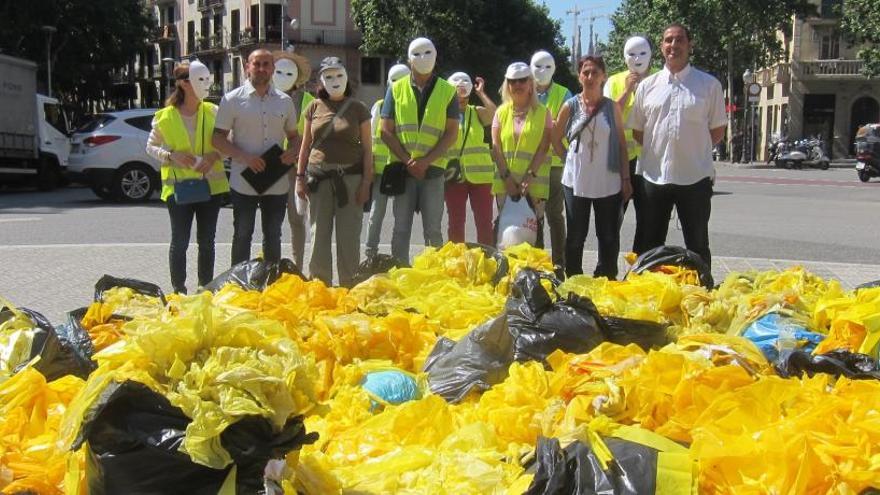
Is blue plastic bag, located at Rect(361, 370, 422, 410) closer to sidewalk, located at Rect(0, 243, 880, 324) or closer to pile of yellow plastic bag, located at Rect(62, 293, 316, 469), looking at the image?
pile of yellow plastic bag, located at Rect(62, 293, 316, 469)

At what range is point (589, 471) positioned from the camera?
104 inches

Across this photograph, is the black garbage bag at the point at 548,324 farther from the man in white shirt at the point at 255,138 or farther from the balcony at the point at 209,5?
the balcony at the point at 209,5

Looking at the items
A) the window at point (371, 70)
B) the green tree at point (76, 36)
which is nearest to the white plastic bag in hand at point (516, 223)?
the green tree at point (76, 36)

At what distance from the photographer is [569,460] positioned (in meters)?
2.69

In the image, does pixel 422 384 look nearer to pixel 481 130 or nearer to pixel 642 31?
pixel 481 130

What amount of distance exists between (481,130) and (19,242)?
535 cm

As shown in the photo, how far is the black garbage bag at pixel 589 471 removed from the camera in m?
2.60

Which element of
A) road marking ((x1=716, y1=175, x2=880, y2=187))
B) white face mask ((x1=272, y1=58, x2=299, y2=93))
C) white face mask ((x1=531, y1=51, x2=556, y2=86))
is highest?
white face mask ((x1=531, y1=51, x2=556, y2=86))

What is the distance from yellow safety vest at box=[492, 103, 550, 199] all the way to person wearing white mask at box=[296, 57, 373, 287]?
50.9 inches

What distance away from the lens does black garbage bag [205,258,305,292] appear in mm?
5453

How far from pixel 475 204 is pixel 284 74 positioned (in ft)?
6.01

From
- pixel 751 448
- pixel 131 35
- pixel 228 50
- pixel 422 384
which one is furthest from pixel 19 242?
pixel 228 50

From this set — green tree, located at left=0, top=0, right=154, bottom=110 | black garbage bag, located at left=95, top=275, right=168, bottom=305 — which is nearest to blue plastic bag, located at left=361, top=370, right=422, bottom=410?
black garbage bag, located at left=95, top=275, right=168, bottom=305

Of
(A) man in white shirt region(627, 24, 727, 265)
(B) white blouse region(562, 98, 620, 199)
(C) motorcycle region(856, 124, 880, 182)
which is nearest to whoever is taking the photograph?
(A) man in white shirt region(627, 24, 727, 265)
